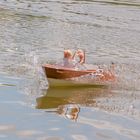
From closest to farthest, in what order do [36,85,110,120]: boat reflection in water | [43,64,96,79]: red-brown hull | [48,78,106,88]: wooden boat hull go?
[36,85,110,120]: boat reflection in water, [43,64,96,79]: red-brown hull, [48,78,106,88]: wooden boat hull

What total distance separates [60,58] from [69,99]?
773 centimetres

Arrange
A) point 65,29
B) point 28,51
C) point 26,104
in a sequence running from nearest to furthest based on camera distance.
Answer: point 26,104 → point 28,51 → point 65,29

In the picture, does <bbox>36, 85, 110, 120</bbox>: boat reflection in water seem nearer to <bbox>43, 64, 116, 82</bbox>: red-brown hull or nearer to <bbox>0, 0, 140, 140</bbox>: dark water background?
<bbox>0, 0, 140, 140</bbox>: dark water background

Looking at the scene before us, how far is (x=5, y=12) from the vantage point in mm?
43438

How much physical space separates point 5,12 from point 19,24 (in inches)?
231

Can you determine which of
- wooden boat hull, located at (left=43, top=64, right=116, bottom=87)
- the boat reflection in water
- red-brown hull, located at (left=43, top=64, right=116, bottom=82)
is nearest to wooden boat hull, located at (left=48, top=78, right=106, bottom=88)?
wooden boat hull, located at (left=43, top=64, right=116, bottom=87)

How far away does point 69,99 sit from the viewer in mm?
21125

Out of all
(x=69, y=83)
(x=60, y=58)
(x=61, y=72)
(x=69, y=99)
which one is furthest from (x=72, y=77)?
(x=60, y=58)

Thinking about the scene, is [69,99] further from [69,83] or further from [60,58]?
[60,58]

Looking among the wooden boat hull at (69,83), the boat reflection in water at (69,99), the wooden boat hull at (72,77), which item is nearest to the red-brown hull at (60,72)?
the wooden boat hull at (72,77)

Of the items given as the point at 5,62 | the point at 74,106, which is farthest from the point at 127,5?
the point at 74,106

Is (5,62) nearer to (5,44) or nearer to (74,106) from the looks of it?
(5,44)

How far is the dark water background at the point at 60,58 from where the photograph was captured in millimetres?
17250

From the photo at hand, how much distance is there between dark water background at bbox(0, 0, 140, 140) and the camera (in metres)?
17.2
